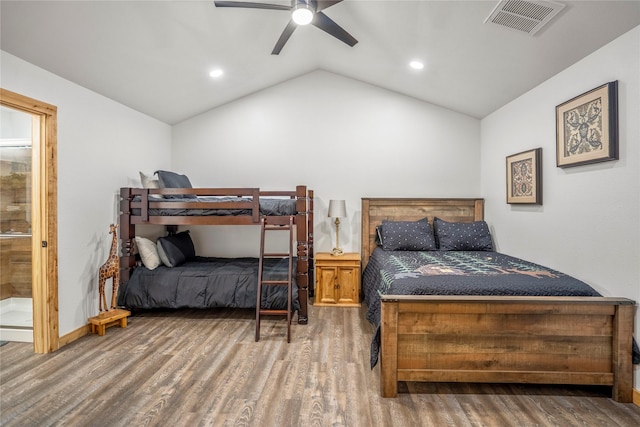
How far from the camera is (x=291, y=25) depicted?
246cm

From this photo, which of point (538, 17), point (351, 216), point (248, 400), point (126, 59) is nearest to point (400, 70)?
point (538, 17)

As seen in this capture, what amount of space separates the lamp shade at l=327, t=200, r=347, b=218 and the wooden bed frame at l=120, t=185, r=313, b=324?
2.50ft

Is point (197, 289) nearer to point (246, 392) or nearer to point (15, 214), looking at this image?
point (246, 392)

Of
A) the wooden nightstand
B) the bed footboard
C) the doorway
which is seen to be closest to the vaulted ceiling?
the doorway

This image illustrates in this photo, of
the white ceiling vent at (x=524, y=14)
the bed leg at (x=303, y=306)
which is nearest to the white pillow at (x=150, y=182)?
the bed leg at (x=303, y=306)

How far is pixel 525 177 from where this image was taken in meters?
3.19

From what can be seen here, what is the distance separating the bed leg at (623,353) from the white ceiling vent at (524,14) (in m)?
1.93

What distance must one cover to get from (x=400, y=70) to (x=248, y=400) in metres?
3.55

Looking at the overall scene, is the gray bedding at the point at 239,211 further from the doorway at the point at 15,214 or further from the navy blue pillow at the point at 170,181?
the doorway at the point at 15,214

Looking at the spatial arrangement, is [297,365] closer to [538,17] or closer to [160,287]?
[160,287]

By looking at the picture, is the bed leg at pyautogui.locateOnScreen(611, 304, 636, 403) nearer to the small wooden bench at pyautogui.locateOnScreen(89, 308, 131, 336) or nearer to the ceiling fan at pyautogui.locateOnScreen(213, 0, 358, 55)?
the ceiling fan at pyautogui.locateOnScreen(213, 0, 358, 55)

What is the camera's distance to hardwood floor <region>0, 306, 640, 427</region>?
1835mm

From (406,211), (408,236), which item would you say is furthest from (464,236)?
(406,211)

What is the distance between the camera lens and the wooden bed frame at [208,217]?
329 centimetres
